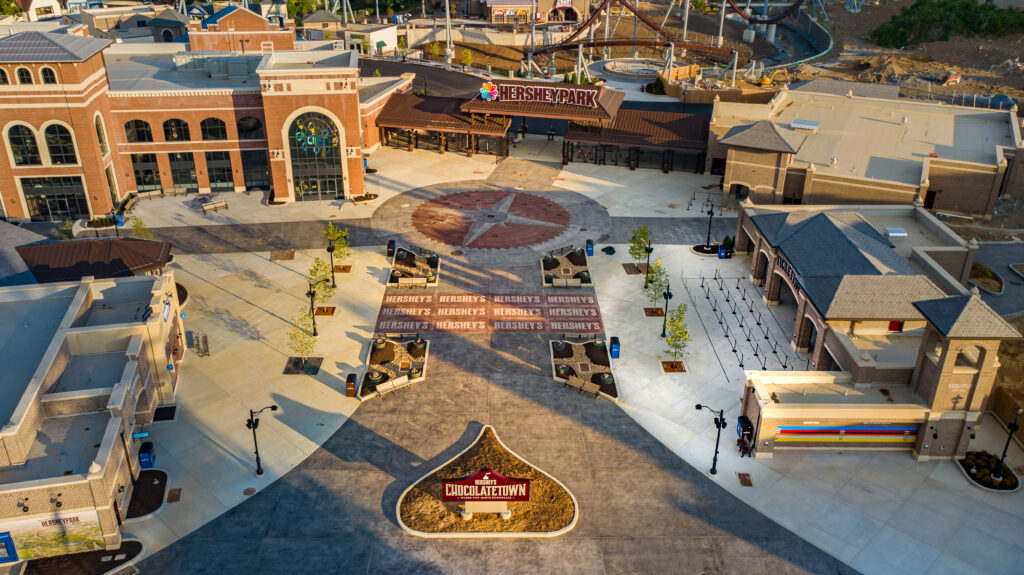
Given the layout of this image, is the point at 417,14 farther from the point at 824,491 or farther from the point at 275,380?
the point at 824,491

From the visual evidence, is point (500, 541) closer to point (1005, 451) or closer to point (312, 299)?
point (312, 299)

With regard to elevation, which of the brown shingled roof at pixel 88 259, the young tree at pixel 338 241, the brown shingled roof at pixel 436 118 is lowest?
the young tree at pixel 338 241

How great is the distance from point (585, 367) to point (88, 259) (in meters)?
35.6

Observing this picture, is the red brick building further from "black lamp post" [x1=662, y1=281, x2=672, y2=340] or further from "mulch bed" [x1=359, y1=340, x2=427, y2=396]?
→ "black lamp post" [x1=662, y1=281, x2=672, y2=340]

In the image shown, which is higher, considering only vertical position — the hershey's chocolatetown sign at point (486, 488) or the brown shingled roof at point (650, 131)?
the brown shingled roof at point (650, 131)

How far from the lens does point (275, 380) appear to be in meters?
51.9

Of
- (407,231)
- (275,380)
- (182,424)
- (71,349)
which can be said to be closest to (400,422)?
(275,380)

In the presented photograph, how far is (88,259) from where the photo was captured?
183 ft

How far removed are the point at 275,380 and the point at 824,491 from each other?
33947 mm

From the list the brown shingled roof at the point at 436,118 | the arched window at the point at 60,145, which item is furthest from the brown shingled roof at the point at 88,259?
the brown shingled roof at the point at 436,118

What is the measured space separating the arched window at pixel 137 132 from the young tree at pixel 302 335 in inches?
1335

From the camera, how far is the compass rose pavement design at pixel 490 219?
2889 inches

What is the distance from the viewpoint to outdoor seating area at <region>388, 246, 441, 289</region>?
64.6m

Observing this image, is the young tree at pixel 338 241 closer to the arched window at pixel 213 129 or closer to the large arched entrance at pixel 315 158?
the large arched entrance at pixel 315 158
